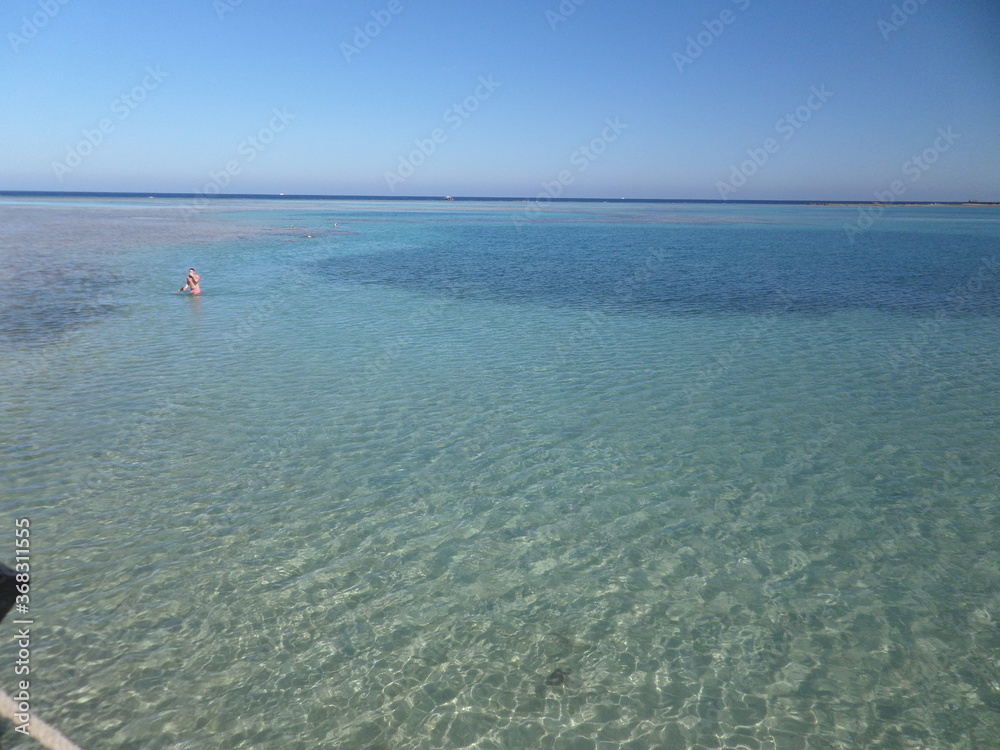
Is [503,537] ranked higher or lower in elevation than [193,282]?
lower

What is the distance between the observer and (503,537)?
1008 cm

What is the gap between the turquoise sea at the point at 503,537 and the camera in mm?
6812

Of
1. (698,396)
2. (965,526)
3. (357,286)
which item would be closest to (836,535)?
(965,526)

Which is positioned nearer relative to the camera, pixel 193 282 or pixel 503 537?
pixel 503 537

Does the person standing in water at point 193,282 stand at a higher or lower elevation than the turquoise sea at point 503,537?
higher

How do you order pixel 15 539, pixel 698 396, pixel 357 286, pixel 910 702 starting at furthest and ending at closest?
pixel 357 286 < pixel 698 396 < pixel 15 539 < pixel 910 702

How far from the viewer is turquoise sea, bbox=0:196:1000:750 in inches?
268

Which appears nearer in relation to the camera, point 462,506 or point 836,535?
point 836,535

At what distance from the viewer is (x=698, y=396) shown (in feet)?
55.7

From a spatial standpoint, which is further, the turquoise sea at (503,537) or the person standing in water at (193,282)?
the person standing in water at (193,282)

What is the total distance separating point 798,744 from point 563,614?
3044 mm

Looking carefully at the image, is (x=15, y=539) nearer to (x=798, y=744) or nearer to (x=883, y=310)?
(x=798, y=744)

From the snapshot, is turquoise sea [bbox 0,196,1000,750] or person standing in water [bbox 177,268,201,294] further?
person standing in water [bbox 177,268,201,294]

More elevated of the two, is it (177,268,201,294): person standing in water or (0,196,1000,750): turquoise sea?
(177,268,201,294): person standing in water
